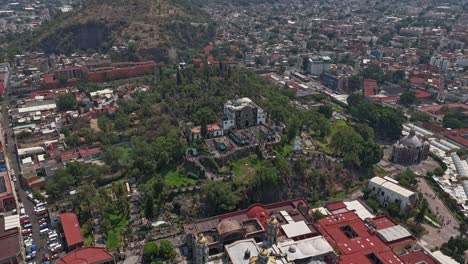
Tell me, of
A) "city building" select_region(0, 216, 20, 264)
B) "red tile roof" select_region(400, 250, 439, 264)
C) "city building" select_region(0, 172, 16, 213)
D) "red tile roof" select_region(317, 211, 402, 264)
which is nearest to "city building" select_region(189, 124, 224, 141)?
"red tile roof" select_region(317, 211, 402, 264)

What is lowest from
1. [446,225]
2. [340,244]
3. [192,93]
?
[446,225]

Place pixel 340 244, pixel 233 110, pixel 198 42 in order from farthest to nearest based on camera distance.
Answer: pixel 198 42, pixel 233 110, pixel 340 244

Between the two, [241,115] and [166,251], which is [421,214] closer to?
[241,115]

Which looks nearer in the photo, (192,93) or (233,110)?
(233,110)

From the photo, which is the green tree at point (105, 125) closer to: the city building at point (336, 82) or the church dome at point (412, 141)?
the church dome at point (412, 141)

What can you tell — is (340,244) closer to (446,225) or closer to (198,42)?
(446,225)

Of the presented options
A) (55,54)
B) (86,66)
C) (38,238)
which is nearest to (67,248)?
(38,238)
